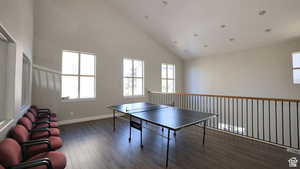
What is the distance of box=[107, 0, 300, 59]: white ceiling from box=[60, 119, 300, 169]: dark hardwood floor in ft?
12.1

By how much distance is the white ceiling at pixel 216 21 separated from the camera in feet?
12.3

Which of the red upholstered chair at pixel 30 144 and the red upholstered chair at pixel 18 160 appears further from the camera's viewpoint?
the red upholstered chair at pixel 30 144

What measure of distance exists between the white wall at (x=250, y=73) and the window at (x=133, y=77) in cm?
335

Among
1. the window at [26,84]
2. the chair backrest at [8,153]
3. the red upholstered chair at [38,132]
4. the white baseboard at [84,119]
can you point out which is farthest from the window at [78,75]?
the chair backrest at [8,153]

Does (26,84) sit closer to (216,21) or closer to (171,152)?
(171,152)

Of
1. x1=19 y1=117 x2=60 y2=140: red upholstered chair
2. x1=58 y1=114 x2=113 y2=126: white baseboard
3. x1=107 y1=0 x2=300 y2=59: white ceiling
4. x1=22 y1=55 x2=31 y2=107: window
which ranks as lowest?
x1=58 y1=114 x2=113 y2=126: white baseboard

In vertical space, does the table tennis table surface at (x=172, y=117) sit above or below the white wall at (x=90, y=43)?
below

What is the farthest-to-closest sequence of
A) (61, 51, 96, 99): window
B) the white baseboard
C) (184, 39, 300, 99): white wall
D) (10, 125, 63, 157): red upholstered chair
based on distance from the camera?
(184, 39, 300, 99): white wall
(61, 51, 96, 99): window
the white baseboard
(10, 125, 63, 157): red upholstered chair

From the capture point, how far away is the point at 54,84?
4254mm

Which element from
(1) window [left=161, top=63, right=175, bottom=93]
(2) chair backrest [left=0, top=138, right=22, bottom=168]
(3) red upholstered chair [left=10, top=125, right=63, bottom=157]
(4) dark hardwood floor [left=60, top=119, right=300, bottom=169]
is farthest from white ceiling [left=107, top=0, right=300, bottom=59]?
(2) chair backrest [left=0, top=138, right=22, bottom=168]

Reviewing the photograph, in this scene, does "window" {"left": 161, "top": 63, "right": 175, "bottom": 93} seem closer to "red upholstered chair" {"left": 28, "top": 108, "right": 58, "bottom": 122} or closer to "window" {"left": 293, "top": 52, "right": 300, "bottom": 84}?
"window" {"left": 293, "top": 52, "right": 300, "bottom": 84}

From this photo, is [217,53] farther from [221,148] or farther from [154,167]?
[154,167]

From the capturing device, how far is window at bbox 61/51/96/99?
454 cm

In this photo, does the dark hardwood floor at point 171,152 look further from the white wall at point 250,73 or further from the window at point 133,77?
the white wall at point 250,73
